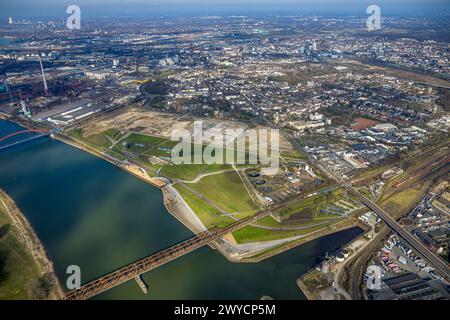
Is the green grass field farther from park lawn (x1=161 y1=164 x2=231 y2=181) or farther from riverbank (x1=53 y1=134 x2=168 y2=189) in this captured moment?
riverbank (x1=53 y1=134 x2=168 y2=189)

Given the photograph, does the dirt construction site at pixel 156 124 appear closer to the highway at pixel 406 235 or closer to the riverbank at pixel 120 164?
the riverbank at pixel 120 164

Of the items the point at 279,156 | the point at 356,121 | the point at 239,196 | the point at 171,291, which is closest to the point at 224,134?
the point at 279,156

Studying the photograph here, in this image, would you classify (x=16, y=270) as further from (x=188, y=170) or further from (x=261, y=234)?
(x=188, y=170)

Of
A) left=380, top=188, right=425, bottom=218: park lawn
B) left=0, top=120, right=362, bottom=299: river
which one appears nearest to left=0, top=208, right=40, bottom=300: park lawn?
left=0, top=120, right=362, bottom=299: river

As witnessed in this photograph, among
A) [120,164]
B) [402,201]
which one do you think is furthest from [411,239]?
[120,164]

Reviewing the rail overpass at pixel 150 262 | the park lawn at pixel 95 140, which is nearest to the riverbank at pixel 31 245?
the rail overpass at pixel 150 262

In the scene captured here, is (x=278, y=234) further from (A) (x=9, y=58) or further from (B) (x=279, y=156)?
(A) (x=9, y=58)
